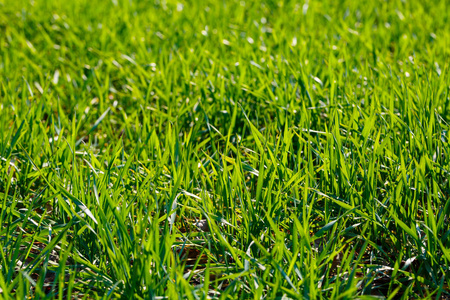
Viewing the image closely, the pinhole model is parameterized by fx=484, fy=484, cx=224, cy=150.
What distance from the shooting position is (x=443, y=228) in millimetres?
1505

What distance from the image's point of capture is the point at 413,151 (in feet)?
5.70

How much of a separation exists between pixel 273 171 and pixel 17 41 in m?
2.53

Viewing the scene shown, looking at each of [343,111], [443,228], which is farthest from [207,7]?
[443,228]

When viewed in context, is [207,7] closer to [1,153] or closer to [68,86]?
[68,86]

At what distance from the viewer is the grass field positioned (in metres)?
1.34

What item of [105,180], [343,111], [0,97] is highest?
[343,111]

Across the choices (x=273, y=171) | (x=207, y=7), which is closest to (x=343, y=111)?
(x=273, y=171)

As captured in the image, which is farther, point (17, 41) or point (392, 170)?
point (17, 41)

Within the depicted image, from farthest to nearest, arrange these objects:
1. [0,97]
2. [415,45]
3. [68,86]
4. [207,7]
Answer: [207,7], [415,45], [68,86], [0,97]

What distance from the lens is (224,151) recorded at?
1963 millimetres

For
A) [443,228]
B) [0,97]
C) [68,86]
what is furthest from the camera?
[68,86]

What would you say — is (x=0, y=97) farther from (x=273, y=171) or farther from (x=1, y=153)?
(x=273, y=171)

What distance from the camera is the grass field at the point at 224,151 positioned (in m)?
1.34

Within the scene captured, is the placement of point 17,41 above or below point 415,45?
below
